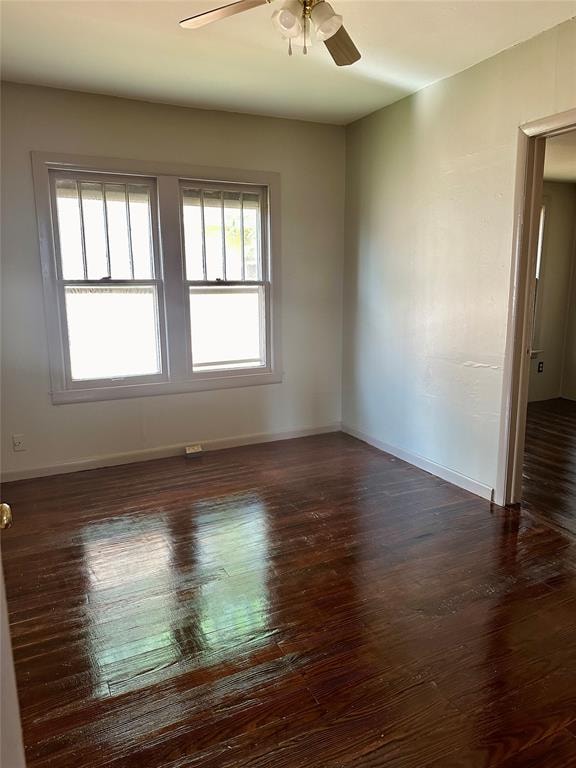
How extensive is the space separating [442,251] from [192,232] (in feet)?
6.66

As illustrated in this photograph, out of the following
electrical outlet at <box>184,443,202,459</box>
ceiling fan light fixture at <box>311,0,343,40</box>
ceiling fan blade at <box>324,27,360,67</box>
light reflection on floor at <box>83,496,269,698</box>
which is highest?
ceiling fan blade at <box>324,27,360,67</box>

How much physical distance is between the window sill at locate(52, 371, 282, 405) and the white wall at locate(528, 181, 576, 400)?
11.4 feet

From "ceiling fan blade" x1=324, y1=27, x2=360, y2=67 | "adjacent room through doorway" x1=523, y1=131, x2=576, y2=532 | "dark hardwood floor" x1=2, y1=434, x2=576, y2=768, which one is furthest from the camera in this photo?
"adjacent room through doorway" x1=523, y1=131, x2=576, y2=532

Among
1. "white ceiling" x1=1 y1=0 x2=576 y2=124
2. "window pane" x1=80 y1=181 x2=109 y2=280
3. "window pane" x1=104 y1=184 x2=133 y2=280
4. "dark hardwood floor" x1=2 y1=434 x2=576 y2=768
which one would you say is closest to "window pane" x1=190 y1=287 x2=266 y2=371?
"window pane" x1=104 y1=184 x2=133 y2=280

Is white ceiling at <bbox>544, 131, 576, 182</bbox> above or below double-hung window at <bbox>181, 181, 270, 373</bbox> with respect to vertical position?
above

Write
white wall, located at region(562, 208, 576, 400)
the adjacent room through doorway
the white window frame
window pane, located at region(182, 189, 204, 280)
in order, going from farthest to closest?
white wall, located at region(562, 208, 576, 400) < the adjacent room through doorway < window pane, located at region(182, 189, 204, 280) < the white window frame

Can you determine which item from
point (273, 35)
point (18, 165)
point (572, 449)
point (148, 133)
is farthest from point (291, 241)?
point (572, 449)

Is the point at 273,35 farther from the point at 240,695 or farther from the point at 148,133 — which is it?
the point at 240,695

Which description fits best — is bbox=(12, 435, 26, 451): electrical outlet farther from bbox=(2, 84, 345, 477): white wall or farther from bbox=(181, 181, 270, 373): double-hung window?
bbox=(181, 181, 270, 373): double-hung window

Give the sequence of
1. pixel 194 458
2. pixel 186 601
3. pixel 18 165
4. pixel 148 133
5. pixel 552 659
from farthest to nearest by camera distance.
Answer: pixel 194 458 → pixel 148 133 → pixel 18 165 → pixel 186 601 → pixel 552 659

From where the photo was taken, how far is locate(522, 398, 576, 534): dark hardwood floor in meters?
3.29

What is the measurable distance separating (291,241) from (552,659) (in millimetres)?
3699

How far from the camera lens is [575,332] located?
6223mm

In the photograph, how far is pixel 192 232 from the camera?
4.28m
